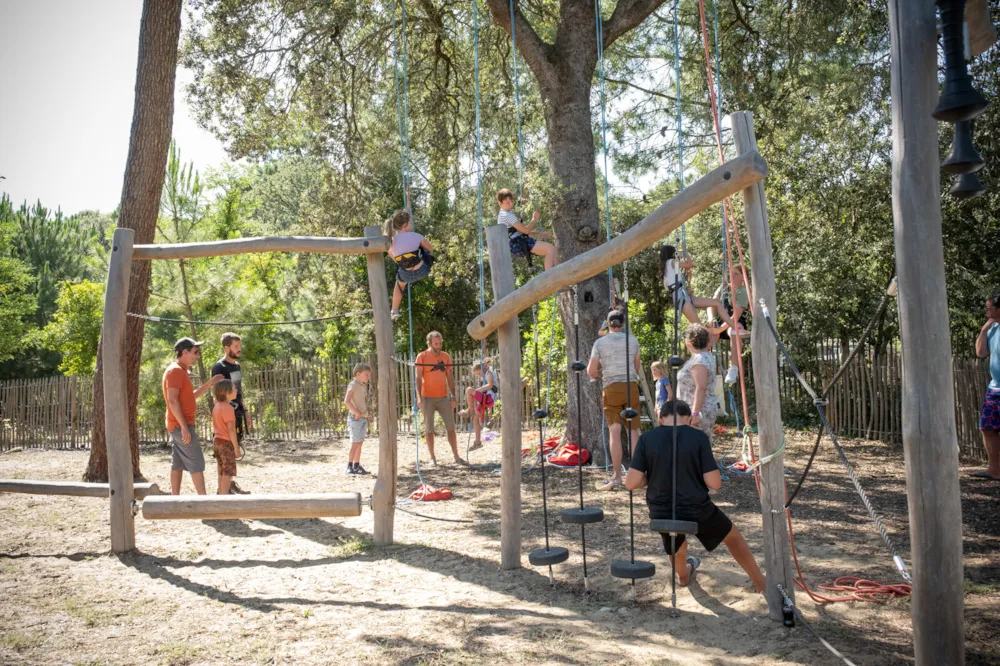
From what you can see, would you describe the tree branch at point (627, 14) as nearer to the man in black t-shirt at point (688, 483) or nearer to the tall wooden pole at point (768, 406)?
the tall wooden pole at point (768, 406)

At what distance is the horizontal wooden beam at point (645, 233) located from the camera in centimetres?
412

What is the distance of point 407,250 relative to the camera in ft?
25.8

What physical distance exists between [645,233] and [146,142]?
7754mm

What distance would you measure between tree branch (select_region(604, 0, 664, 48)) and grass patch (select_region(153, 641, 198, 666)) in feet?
28.0

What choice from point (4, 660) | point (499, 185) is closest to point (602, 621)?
point (4, 660)

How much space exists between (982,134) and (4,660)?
1091cm

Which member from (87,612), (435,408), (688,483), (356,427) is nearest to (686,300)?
(688,483)

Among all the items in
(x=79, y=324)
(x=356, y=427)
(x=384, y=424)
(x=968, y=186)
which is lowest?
(x=356, y=427)

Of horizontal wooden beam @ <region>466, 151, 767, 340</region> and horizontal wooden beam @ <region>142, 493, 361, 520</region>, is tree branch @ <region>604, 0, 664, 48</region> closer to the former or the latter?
horizontal wooden beam @ <region>466, 151, 767, 340</region>

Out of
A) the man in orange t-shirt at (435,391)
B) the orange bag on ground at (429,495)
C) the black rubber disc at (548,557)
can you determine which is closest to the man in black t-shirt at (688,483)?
the black rubber disc at (548,557)

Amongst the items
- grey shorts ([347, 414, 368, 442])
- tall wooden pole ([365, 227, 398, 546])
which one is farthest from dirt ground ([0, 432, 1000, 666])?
grey shorts ([347, 414, 368, 442])

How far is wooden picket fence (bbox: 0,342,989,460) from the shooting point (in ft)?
40.5

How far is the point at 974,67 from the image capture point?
9.09 m

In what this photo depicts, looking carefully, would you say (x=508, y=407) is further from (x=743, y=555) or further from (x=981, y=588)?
(x=981, y=588)
